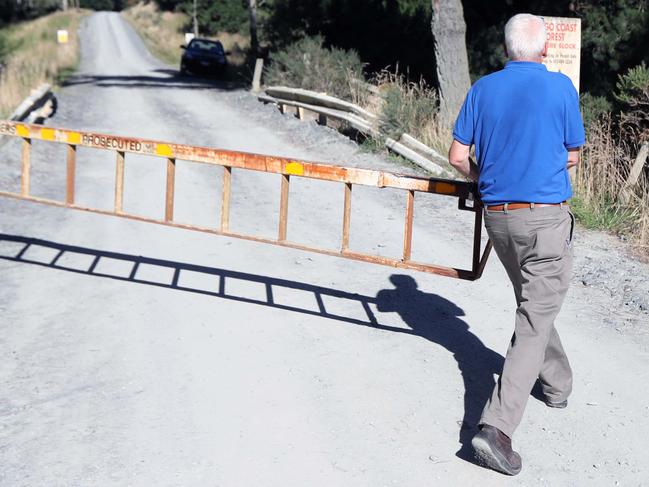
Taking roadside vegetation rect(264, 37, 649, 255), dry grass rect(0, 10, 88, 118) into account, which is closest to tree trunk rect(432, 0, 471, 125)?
roadside vegetation rect(264, 37, 649, 255)

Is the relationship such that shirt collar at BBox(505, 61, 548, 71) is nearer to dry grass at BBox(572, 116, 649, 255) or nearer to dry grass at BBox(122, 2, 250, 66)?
dry grass at BBox(572, 116, 649, 255)

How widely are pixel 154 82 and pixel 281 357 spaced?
82.9ft

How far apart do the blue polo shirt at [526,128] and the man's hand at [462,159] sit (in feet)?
0.36

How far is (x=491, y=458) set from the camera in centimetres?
398

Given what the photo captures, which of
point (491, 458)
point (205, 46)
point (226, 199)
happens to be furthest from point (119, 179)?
point (205, 46)

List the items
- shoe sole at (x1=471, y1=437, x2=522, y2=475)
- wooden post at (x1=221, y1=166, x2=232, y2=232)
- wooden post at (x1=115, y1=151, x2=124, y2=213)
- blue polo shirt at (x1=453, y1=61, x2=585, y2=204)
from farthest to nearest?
1. wooden post at (x1=115, y1=151, x2=124, y2=213)
2. wooden post at (x1=221, y1=166, x2=232, y2=232)
3. blue polo shirt at (x1=453, y1=61, x2=585, y2=204)
4. shoe sole at (x1=471, y1=437, x2=522, y2=475)

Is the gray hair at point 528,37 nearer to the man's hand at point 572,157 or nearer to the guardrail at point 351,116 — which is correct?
the man's hand at point 572,157

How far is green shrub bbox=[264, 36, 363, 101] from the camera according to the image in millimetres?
19742

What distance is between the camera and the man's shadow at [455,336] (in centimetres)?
476

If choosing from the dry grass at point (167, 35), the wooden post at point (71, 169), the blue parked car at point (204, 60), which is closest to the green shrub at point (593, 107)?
the wooden post at point (71, 169)

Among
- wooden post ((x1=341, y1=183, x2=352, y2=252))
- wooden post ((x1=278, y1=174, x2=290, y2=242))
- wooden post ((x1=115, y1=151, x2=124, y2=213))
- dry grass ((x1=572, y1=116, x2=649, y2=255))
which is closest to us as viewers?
wooden post ((x1=341, y1=183, x2=352, y2=252))

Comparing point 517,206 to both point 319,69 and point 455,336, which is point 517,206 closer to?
point 455,336

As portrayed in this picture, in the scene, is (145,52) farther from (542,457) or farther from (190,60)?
(542,457)

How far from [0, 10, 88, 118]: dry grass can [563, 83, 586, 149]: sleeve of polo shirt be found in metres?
13.2
